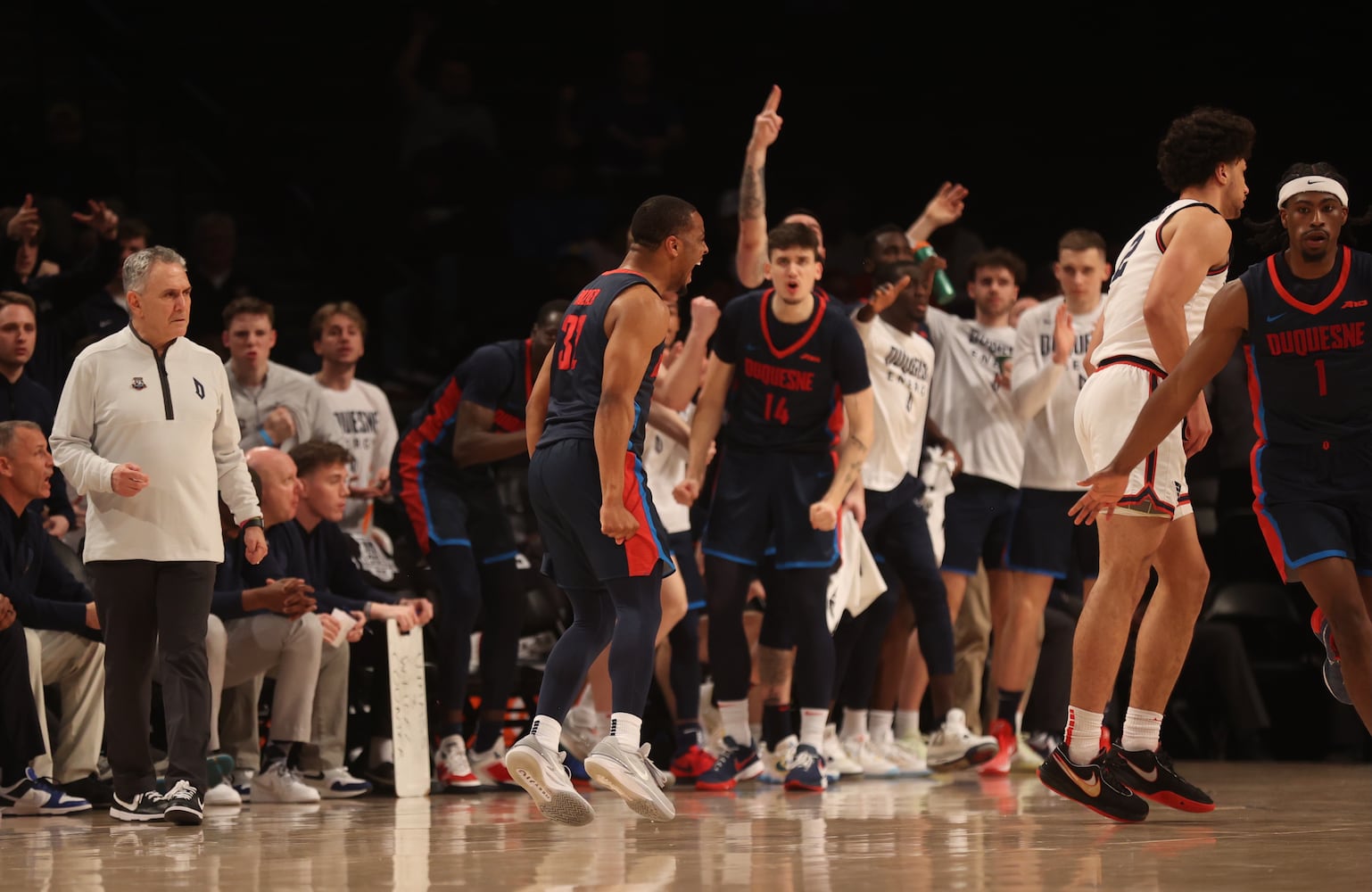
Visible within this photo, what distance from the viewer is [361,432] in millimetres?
8688

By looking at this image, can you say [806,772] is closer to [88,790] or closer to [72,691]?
[88,790]

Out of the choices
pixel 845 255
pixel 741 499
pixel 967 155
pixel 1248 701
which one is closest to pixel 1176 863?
pixel 741 499

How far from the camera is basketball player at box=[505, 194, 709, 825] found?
5.22 metres

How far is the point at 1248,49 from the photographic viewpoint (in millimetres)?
12477

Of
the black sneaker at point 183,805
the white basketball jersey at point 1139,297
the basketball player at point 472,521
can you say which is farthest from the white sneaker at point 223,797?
the white basketball jersey at point 1139,297

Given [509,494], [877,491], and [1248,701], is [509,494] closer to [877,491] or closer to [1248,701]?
[877,491]

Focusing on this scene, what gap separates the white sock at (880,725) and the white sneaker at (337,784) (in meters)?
2.36

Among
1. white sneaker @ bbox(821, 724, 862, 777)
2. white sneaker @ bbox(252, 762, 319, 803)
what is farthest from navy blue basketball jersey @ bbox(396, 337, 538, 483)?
white sneaker @ bbox(821, 724, 862, 777)

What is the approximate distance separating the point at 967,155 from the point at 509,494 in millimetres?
5263

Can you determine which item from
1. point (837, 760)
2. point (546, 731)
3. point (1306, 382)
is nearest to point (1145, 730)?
point (1306, 382)

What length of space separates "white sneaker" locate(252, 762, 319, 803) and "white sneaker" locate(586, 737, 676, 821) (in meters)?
2.08

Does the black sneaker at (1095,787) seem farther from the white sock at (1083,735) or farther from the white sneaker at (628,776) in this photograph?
the white sneaker at (628,776)

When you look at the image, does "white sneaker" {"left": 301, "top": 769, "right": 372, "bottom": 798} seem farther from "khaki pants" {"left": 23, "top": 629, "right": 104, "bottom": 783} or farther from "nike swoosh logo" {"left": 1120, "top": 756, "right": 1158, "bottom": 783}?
"nike swoosh logo" {"left": 1120, "top": 756, "right": 1158, "bottom": 783}

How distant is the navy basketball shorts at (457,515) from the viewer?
24.3ft
